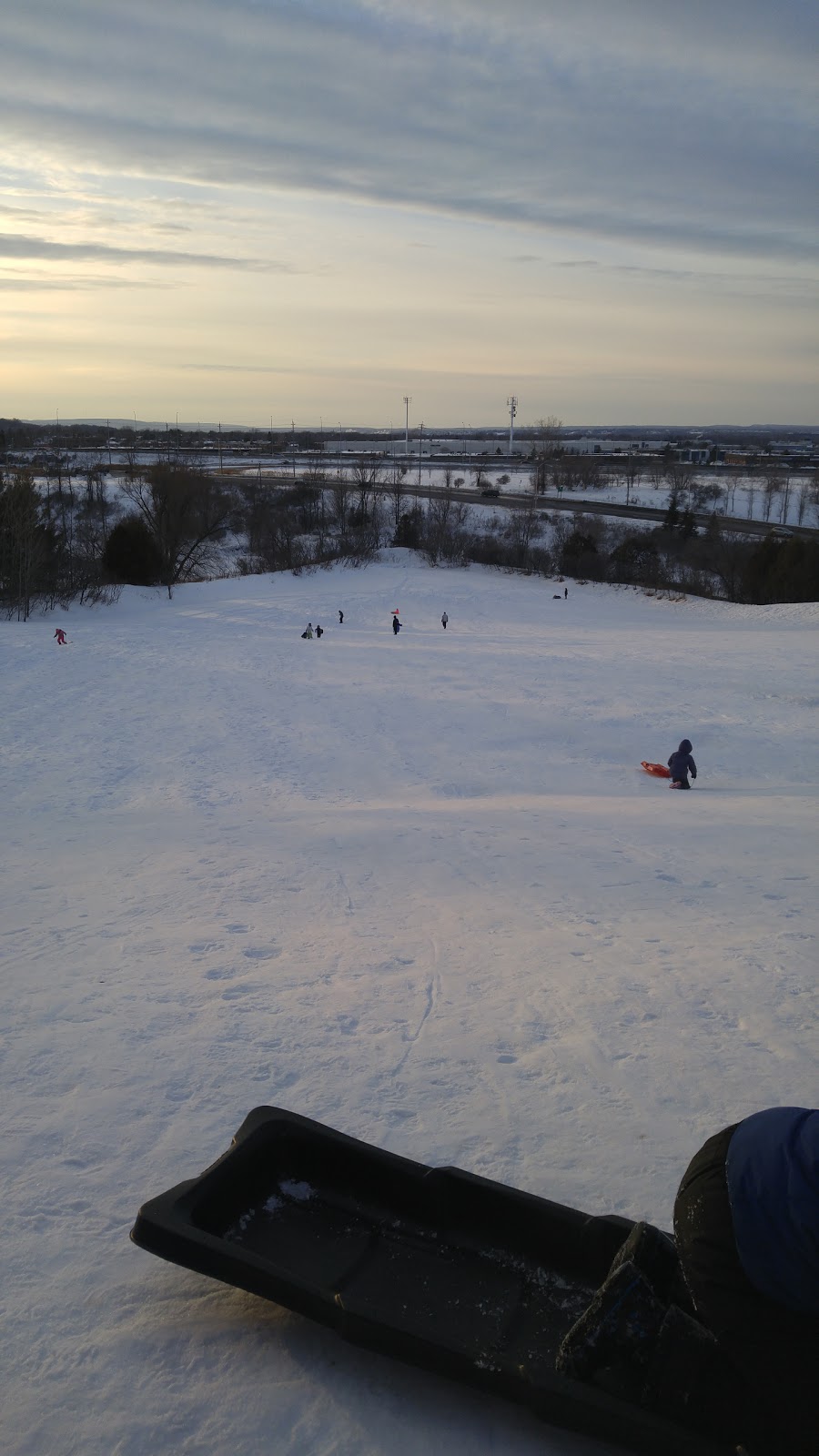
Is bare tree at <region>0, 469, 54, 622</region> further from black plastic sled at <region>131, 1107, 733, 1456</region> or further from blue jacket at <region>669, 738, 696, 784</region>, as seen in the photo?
black plastic sled at <region>131, 1107, 733, 1456</region>

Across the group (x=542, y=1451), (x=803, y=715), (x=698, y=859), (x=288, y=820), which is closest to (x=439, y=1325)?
(x=542, y=1451)

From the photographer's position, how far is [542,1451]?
292 centimetres

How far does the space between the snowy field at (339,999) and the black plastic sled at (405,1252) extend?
0.21m

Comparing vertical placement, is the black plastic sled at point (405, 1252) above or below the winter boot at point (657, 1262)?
below

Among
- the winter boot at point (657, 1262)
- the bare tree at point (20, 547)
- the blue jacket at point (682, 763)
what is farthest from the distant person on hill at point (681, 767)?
the bare tree at point (20, 547)

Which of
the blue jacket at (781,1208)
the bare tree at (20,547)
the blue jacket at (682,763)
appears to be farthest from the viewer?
the bare tree at (20,547)

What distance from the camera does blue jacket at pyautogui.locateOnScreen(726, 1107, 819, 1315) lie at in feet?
7.83

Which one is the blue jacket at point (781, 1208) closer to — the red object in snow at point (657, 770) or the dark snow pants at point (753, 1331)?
the dark snow pants at point (753, 1331)

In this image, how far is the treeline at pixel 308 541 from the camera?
1495 inches

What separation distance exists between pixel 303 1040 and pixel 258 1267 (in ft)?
8.80

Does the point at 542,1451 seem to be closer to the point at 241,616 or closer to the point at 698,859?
the point at 698,859

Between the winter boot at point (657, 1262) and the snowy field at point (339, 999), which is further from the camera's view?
the snowy field at point (339, 999)

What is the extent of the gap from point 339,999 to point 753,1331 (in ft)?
14.1

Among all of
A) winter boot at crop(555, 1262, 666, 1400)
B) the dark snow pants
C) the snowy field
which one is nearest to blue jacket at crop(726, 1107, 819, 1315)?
the dark snow pants
